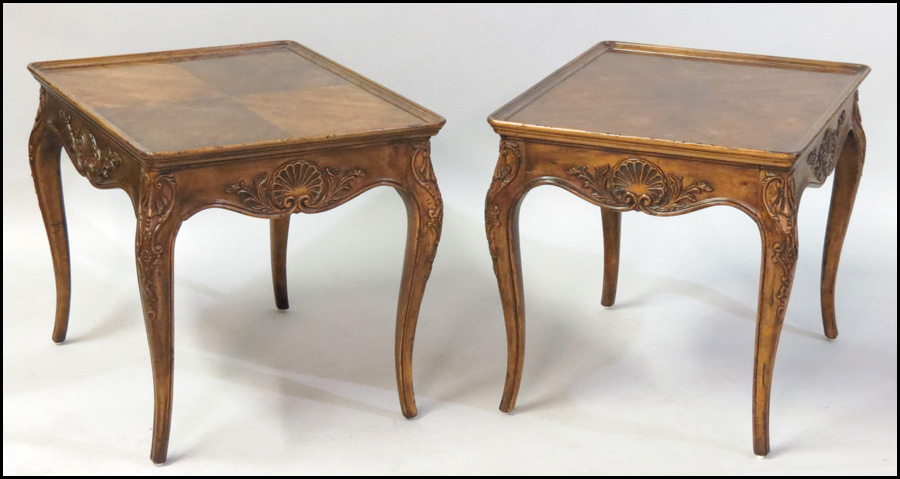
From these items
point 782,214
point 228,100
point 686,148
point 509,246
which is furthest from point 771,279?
point 228,100

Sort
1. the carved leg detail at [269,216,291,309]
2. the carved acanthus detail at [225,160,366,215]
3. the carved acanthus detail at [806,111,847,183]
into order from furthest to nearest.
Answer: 1. the carved leg detail at [269,216,291,309]
2. the carved acanthus detail at [806,111,847,183]
3. the carved acanthus detail at [225,160,366,215]

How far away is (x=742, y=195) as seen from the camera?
2.98 metres

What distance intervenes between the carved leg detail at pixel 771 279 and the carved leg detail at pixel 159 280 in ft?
4.50

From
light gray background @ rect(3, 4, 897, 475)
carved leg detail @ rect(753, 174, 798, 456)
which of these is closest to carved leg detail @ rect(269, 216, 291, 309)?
light gray background @ rect(3, 4, 897, 475)

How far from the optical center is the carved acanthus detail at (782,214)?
116 inches

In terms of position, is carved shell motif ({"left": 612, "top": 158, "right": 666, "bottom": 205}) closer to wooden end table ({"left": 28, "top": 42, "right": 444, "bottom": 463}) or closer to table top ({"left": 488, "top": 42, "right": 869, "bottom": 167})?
table top ({"left": 488, "top": 42, "right": 869, "bottom": 167})

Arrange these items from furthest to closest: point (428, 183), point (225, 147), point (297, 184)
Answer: point (428, 183) < point (297, 184) < point (225, 147)

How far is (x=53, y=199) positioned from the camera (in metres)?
3.73

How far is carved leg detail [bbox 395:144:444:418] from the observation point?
317cm

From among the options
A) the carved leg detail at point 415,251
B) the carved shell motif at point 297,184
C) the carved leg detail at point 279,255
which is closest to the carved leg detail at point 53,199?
the carved leg detail at point 279,255

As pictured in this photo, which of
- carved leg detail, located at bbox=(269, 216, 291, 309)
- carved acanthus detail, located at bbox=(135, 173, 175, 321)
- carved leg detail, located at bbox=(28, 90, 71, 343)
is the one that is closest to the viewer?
carved acanthus detail, located at bbox=(135, 173, 175, 321)

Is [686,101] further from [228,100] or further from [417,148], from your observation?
[228,100]

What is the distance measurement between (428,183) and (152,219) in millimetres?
680

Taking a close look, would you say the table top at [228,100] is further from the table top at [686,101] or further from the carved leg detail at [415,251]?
the table top at [686,101]
